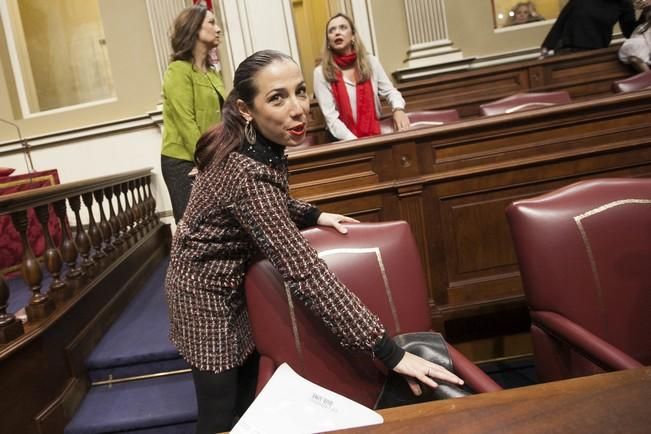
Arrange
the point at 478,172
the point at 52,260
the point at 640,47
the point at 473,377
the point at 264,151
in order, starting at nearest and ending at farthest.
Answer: the point at 473,377, the point at 264,151, the point at 478,172, the point at 52,260, the point at 640,47

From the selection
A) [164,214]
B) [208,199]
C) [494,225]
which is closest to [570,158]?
[494,225]

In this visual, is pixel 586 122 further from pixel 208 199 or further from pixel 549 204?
pixel 208 199

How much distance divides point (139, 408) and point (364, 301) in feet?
4.36

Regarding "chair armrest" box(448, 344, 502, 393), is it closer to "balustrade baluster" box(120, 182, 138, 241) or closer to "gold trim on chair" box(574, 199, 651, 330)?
"gold trim on chair" box(574, 199, 651, 330)

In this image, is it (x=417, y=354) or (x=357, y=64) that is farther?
(x=357, y=64)

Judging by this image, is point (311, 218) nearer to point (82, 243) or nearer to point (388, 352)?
point (388, 352)

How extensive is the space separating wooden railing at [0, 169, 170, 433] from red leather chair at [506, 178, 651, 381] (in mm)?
1696

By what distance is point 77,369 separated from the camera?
7.18 ft

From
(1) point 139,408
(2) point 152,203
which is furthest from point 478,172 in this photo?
(2) point 152,203

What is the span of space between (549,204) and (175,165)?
78.2 inches

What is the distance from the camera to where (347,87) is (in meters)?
2.96

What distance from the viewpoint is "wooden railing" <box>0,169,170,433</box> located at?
5.89 feet

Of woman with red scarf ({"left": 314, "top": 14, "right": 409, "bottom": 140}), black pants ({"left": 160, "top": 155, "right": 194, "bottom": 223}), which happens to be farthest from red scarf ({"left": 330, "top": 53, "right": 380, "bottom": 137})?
black pants ({"left": 160, "top": 155, "right": 194, "bottom": 223})

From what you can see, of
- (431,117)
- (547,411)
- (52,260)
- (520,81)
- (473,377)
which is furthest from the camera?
(520,81)
